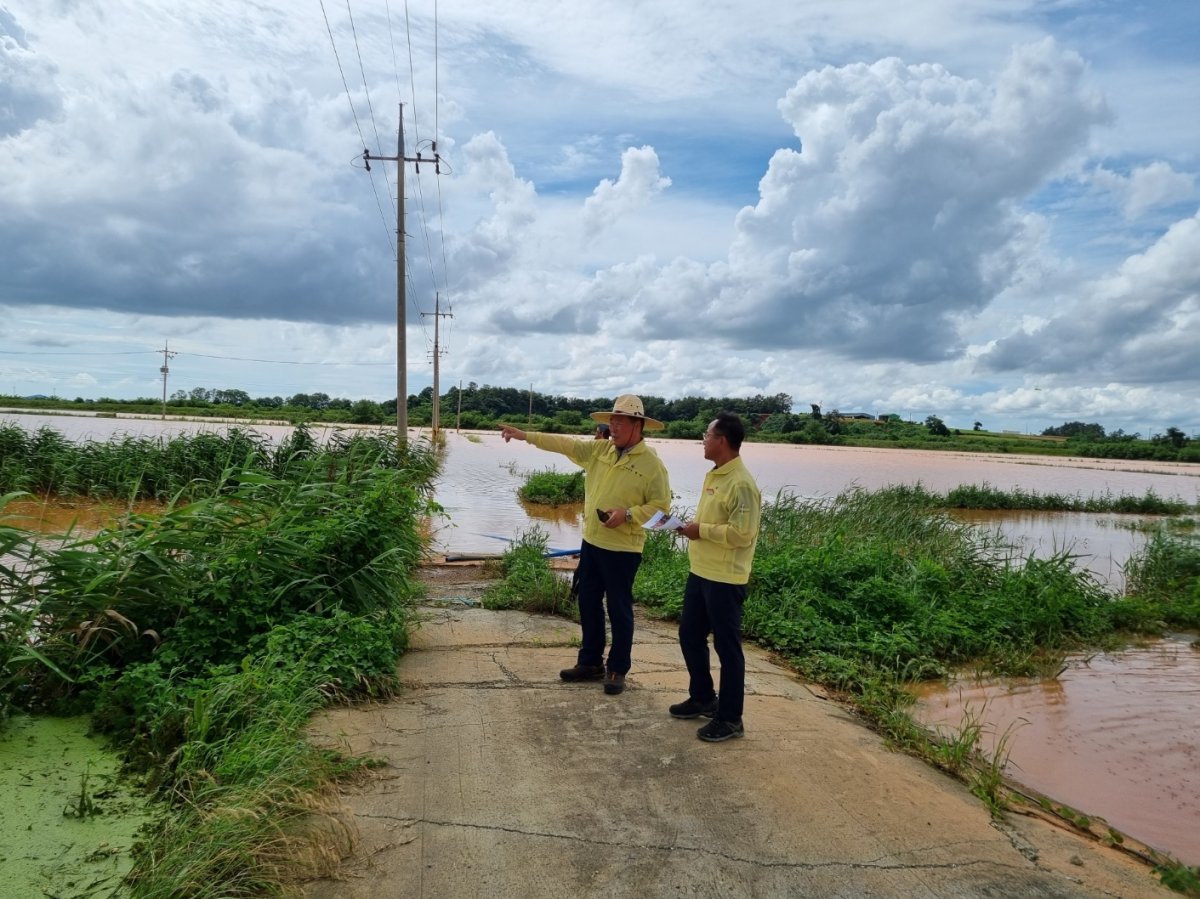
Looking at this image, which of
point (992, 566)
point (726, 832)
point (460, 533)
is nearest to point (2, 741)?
point (726, 832)

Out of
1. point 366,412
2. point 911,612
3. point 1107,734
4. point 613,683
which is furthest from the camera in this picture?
point 366,412

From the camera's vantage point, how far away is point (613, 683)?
4.72 meters

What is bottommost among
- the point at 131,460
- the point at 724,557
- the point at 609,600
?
the point at 609,600

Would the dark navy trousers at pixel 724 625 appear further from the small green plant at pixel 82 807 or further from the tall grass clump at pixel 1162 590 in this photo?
the tall grass clump at pixel 1162 590

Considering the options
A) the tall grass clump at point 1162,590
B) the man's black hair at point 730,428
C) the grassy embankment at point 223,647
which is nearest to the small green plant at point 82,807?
the grassy embankment at point 223,647

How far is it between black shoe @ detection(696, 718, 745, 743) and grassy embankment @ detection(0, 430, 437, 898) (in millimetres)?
1705

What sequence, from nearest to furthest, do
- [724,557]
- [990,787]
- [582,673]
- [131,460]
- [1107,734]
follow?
[990,787] → [724,557] → [582,673] → [1107,734] → [131,460]

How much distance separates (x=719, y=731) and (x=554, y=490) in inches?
669

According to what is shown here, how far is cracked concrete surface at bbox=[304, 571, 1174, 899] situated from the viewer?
2877 millimetres

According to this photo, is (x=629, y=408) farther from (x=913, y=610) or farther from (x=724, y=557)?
(x=913, y=610)

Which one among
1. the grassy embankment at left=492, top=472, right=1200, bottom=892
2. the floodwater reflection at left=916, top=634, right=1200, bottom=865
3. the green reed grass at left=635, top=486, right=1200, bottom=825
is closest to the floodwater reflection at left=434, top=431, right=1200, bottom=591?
the grassy embankment at left=492, top=472, right=1200, bottom=892

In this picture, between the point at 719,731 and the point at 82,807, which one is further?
the point at 719,731

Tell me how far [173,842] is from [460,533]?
11587 millimetres

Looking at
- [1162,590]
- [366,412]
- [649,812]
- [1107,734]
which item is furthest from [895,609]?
[366,412]
